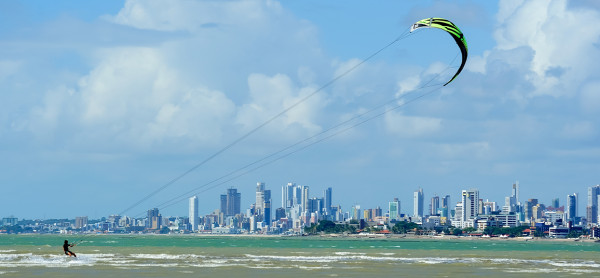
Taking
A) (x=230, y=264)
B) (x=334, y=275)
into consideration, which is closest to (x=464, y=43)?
(x=334, y=275)

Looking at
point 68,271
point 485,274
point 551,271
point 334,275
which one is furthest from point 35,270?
point 551,271

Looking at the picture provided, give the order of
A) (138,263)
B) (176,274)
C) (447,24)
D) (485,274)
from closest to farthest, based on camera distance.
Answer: (447,24) < (176,274) < (485,274) < (138,263)

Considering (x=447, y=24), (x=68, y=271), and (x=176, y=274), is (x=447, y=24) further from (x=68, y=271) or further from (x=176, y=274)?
(x=68, y=271)

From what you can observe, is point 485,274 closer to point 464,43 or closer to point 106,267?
point 464,43

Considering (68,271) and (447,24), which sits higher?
(447,24)

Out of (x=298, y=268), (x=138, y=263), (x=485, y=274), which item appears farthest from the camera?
(x=138, y=263)

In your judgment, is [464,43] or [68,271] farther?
[68,271]
